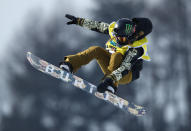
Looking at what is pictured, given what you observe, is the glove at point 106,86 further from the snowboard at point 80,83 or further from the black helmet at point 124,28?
the black helmet at point 124,28

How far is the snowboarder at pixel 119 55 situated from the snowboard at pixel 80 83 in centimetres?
15

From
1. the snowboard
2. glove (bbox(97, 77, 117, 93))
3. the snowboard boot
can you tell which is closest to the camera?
glove (bbox(97, 77, 117, 93))

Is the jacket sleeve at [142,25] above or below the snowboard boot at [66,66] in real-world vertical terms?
above

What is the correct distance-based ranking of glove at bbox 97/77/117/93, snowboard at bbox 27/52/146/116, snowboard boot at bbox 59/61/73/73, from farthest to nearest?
snowboard at bbox 27/52/146/116, snowboard boot at bbox 59/61/73/73, glove at bbox 97/77/117/93

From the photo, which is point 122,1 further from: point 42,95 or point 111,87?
point 111,87

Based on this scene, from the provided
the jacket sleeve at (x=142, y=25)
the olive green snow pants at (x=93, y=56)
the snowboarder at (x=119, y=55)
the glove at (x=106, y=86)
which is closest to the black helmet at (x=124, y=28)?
the snowboarder at (x=119, y=55)

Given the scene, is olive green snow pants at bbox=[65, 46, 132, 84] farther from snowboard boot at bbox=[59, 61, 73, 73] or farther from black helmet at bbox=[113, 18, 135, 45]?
black helmet at bbox=[113, 18, 135, 45]

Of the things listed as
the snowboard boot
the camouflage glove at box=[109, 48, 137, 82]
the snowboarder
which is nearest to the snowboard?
the snowboard boot

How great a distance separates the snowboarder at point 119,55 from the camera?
8.33m

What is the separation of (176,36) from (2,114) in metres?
7.60

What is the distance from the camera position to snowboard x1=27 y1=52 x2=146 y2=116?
855 cm

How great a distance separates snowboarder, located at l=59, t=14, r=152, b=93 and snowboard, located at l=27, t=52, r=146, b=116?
5.9 inches

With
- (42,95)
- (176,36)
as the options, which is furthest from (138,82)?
(42,95)

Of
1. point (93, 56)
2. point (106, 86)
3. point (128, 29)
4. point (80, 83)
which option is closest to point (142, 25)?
point (128, 29)
